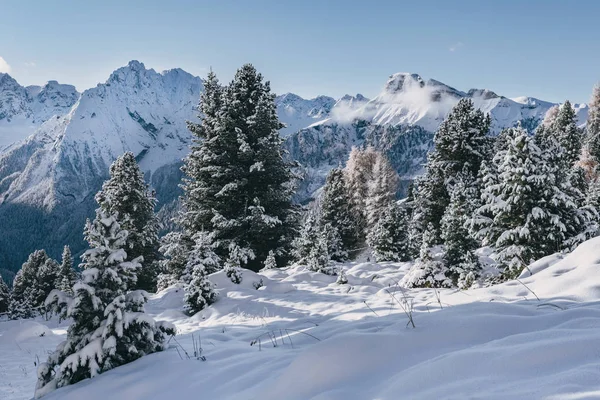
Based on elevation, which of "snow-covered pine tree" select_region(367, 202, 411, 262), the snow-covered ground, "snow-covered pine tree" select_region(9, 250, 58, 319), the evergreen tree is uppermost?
the evergreen tree

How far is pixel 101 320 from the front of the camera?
450 centimetres

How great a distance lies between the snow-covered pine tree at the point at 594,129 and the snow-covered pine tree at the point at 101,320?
37.4m

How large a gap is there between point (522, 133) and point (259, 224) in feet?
33.4

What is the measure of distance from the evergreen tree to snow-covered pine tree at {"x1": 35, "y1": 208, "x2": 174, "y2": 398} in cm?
1148

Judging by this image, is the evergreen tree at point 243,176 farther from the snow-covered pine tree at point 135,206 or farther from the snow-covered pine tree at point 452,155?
the snow-covered pine tree at point 452,155

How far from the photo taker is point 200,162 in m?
18.2

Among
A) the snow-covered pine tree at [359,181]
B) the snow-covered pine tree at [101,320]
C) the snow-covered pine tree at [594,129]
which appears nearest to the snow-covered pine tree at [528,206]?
the snow-covered pine tree at [101,320]

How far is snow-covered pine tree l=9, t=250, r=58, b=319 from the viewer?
116 feet

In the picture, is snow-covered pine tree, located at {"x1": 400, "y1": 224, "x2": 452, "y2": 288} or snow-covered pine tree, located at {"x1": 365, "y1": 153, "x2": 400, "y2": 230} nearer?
snow-covered pine tree, located at {"x1": 400, "y1": 224, "x2": 452, "y2": 288}

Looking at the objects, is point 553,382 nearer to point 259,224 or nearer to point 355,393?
point 355,393

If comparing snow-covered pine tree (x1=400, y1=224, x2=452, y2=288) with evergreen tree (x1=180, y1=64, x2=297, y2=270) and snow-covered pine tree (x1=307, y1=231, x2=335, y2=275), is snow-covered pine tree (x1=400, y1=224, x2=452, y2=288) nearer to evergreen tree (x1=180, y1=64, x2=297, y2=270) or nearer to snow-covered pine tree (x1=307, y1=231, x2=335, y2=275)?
snow-covered pine tree (x1=307, y1=231, x2=335, y2=275)

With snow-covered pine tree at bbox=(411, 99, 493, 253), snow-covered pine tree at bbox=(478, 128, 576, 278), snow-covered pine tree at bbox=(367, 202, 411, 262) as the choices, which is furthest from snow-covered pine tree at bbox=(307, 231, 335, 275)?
snow-covered pine tree at bbox=(411, 99, 493, 253)

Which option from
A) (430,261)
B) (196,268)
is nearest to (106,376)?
(196,268)

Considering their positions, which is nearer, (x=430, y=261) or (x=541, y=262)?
(x=541, y=262)
